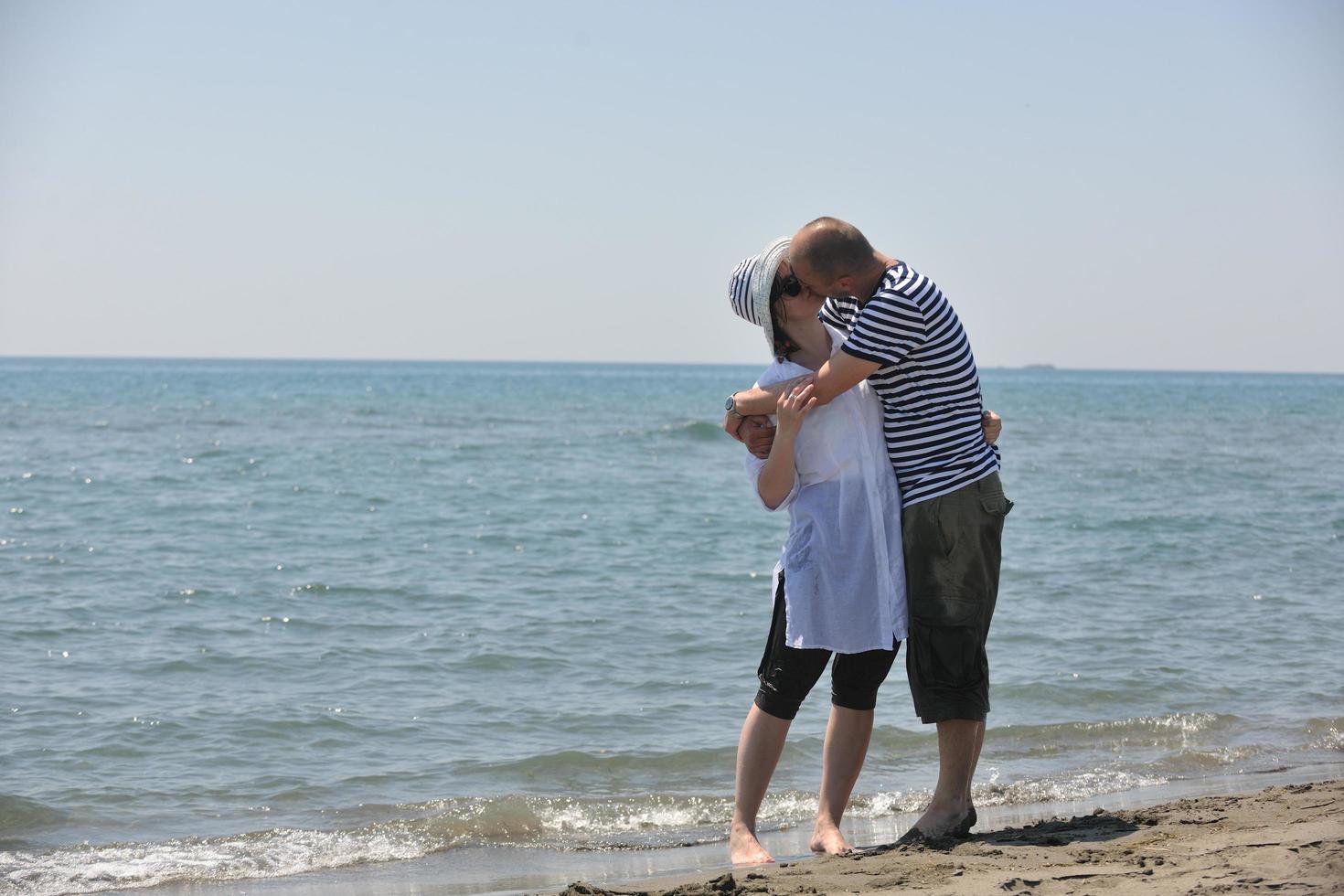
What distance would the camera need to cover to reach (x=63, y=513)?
1369cm

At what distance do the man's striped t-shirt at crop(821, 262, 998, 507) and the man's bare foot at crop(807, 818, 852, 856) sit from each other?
1.09m

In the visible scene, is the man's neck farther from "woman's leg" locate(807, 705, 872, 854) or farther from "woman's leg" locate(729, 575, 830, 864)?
"woman's leg" locate(807, 705, 872, 854)

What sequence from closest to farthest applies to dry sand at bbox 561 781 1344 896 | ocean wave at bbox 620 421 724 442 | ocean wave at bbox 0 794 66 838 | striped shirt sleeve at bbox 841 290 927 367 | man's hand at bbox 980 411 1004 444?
dry sand at bbox 561 781 1344 896
striped shirt sleeve at bbox 841 290 927 367
man's hand at bbox 980 411 1004 444
ocean wave at bbox 0 794 66 838
ocean wave at bbox 620 421 724 442

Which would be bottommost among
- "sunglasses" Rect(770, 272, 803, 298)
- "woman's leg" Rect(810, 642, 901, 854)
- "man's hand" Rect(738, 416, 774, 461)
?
"woman's leg" Rect(810, 642, 901, 854)

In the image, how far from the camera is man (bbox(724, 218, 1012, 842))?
11.2 ft

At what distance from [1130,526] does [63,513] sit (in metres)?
11.7

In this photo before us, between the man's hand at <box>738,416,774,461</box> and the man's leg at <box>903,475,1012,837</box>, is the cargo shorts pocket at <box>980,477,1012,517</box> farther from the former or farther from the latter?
the man's hand at <box>738,416,774,461</box>

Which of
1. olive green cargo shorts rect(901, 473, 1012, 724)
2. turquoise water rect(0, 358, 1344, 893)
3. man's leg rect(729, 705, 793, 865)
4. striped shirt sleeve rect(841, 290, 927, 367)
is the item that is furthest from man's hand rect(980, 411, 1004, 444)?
turquoise water rect(0, 358, 1344, 893)

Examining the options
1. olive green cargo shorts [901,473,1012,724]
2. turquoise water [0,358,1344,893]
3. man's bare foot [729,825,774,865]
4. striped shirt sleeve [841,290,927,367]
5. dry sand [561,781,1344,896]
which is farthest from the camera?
turquoise water [0,358,1344,893]

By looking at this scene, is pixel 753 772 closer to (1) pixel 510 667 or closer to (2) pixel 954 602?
(2) pixel 954 602

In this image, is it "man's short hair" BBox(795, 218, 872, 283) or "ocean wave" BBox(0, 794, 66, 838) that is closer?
"man's short hair" BBox(795, 218, 872, 283)

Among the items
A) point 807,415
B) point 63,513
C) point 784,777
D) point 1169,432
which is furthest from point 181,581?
point 1169,432

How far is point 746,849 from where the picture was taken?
382cm

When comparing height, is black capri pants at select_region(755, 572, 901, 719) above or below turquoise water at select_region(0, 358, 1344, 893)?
above
